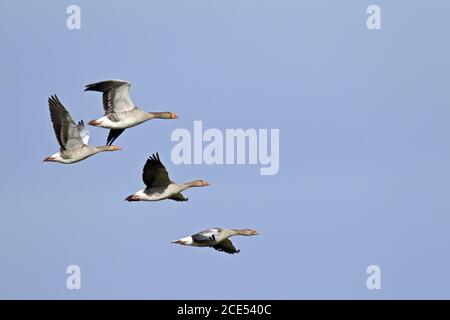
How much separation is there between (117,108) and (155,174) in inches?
68.9

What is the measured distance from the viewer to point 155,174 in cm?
3612

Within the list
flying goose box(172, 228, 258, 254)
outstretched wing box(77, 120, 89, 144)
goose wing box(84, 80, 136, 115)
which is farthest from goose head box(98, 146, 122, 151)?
flying goose box(172, 228, 258, 254)

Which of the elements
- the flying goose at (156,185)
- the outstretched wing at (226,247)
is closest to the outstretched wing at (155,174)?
the flying goose at (156,185)

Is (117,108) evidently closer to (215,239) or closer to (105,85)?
(105,85)

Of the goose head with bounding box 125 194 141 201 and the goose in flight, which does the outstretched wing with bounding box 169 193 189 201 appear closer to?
the goose head with bounding box 125 194 141 201

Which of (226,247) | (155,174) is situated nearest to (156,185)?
(155,174)

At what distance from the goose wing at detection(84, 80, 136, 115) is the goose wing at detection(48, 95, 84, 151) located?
0.91 metres

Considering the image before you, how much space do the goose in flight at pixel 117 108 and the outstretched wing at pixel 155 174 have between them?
1389mm

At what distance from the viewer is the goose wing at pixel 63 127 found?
37219 mm

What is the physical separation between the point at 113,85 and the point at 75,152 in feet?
5.91

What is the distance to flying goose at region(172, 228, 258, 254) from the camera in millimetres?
36406

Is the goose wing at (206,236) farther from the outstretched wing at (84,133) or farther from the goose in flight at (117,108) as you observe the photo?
the outstretched wing at (84,133)
